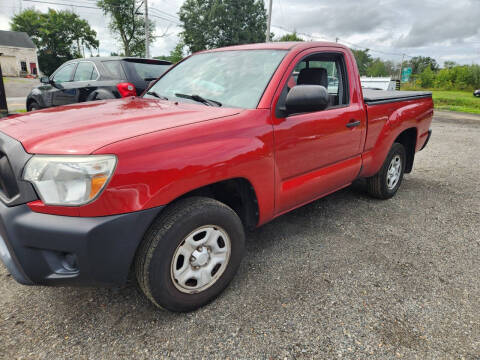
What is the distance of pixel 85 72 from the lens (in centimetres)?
605

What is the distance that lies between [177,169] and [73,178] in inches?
19.3

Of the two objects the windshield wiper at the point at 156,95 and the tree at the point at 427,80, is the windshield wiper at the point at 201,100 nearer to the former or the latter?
the windshield wiper at the point at 156,95

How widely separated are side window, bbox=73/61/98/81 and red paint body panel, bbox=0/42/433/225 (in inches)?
150

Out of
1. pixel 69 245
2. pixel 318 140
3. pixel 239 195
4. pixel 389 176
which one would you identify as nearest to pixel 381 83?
pixel 389 176

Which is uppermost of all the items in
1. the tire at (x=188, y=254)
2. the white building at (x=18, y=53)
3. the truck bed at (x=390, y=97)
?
the white building at (x=18, y=53)

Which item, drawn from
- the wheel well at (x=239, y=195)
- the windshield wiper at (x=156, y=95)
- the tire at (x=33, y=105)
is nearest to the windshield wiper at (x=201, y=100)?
the windshield wiper at (x=156, y=95)

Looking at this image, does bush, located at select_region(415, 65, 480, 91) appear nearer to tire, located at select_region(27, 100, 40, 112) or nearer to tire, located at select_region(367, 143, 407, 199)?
tire, located at select_region(367, 143, 407, 199)

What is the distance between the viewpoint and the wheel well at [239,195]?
7.09ft

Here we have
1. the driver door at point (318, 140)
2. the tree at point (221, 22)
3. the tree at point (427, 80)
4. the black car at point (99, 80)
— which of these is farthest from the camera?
the tree at point (221, 22)

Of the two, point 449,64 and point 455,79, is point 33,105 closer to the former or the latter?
point 455,79

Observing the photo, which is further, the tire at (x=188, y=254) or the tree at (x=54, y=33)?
the tree at (x=54, y=33)

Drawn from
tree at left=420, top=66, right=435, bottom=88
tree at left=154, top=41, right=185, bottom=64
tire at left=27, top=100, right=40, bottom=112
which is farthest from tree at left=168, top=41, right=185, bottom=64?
tire at left=27, top=100, right=40, bottom=112

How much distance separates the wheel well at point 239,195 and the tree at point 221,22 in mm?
44541

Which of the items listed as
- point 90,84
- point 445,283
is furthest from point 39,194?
point 90,84
